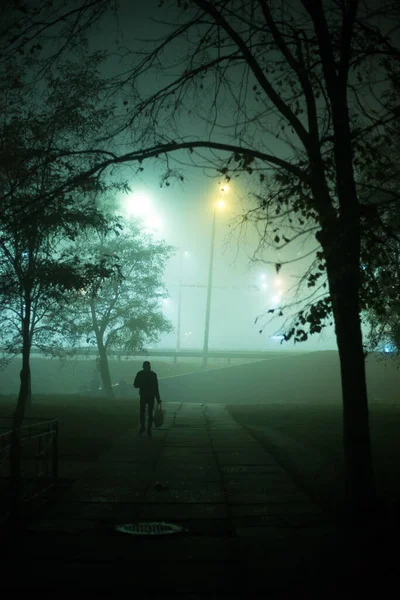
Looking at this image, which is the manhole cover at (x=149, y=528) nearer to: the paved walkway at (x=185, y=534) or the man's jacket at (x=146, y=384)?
the paved walkway at (x=185, y=534)

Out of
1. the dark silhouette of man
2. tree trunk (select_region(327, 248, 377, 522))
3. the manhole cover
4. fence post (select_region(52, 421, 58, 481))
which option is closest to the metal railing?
fence post (select_region(52, 421, 58, 481))

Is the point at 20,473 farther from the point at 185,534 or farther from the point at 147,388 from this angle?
the point at 147,388

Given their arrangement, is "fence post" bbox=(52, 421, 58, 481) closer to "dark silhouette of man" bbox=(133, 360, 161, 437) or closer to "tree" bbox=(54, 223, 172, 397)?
"dark silhouette of man" bbox=(133, 360, 161, 437)

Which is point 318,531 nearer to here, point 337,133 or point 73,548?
point 73,548

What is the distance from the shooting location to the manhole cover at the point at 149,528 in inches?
221

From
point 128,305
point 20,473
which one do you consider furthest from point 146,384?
Result: point 128,305

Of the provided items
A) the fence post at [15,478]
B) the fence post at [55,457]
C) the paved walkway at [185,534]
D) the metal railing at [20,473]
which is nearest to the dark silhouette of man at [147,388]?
the paved walkway at [185,534]

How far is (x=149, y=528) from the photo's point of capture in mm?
5801

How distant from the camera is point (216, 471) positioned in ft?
29.7

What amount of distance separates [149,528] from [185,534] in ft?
1.43

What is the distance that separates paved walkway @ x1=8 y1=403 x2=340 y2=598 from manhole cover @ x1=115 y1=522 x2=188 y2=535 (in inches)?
4.6

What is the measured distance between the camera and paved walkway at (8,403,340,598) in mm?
4430

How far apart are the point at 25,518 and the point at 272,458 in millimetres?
5366

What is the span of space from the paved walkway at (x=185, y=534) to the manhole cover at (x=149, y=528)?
117mm
